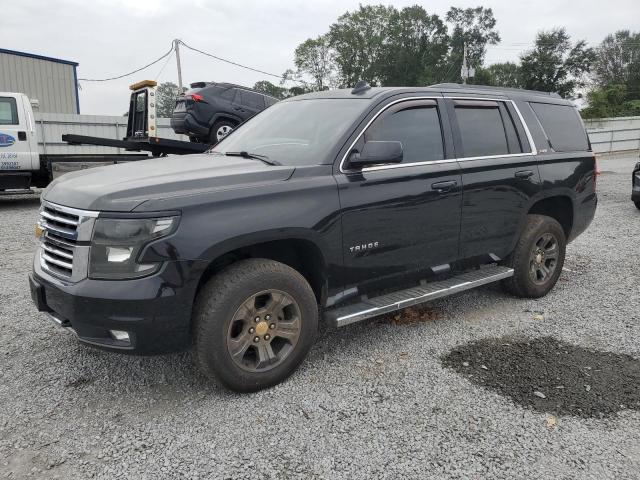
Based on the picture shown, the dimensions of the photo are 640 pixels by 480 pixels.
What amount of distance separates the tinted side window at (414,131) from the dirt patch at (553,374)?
148cm

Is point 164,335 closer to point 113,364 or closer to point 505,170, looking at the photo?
point 113,364

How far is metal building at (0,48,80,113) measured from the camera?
24.7 meters

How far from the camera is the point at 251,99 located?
41.4 feet

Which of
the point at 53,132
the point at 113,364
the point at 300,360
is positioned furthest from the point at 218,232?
the point at 53,132

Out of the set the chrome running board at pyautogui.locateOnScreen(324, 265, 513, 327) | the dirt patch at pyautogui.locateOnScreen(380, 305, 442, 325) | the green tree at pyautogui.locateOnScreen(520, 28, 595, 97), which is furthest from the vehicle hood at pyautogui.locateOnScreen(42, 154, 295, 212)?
the green tree at pyautogui.locateOnScreen(520, 28, 595, 97)

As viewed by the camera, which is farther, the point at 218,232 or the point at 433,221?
the point at 433,221

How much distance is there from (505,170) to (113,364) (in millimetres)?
3398

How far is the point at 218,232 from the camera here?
280 centimetres

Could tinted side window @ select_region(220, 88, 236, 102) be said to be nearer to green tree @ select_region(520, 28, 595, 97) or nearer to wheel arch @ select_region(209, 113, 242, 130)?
wheel arch @ select_region(209, 113, 242, 130)

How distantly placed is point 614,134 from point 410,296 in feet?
84.7

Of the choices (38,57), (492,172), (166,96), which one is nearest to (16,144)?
(492,172)

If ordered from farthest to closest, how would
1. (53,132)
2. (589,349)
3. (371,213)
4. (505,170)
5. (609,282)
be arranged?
(53,132)
(609,282)
(505,170)
(589,349)
(371,213)

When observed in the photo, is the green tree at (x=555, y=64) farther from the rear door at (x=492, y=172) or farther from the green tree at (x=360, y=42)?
the rear door at (x=492, y=172)

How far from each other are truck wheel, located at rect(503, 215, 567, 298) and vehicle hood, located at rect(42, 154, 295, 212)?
8.19 feet
